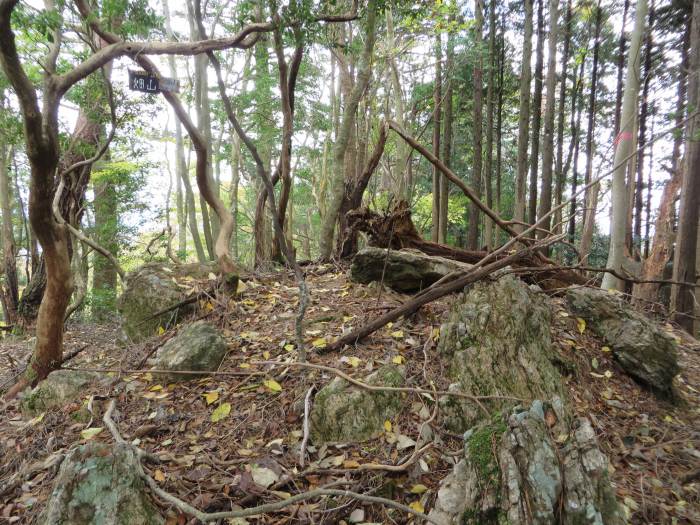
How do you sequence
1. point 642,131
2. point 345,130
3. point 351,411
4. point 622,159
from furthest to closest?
1. point 642,131
2. point 345,130
3. point 622,159
4. point 351,411

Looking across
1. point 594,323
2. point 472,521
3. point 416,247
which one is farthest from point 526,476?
point 416,247

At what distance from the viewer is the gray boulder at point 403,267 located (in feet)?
13.5

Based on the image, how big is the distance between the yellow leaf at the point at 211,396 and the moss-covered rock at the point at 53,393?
114 centimetres

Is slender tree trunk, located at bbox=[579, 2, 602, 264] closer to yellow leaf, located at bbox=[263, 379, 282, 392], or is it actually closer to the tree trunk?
the tree trunk

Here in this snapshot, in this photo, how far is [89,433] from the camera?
9.14 ft

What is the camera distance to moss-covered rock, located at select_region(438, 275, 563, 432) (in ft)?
9.43

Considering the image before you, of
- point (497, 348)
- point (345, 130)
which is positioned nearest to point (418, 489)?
point (497, 348)

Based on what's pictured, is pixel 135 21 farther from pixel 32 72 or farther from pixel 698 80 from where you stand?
pixel 698 80

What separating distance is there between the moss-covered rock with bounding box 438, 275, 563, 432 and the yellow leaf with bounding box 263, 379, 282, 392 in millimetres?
1256

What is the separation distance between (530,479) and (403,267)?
2.63 metres

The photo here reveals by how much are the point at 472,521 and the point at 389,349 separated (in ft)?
5.60

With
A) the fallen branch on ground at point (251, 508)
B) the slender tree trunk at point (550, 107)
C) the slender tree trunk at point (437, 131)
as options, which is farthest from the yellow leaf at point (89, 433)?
the slender tree trunk at point (550, 107)

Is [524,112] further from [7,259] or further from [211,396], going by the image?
[7,259]

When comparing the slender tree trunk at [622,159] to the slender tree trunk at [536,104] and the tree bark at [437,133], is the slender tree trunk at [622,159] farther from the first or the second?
the slender tree trunk at [536,104]
